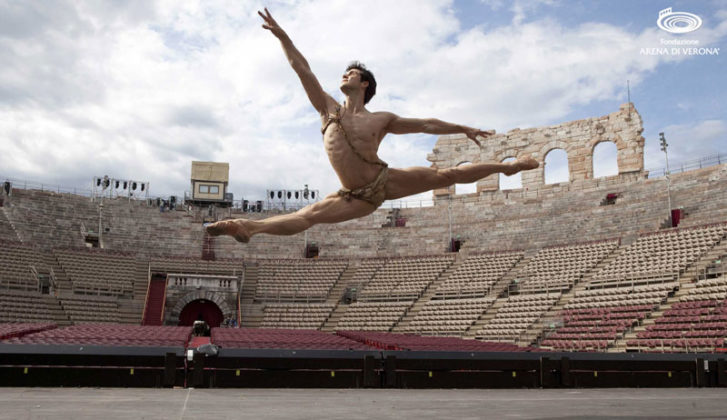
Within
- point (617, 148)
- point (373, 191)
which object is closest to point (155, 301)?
point (617, 148)

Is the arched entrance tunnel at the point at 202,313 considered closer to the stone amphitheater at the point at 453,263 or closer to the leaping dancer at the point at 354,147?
the stone amphitheater at the point at 453,263

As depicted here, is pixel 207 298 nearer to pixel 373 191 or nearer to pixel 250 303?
pixel 250 303

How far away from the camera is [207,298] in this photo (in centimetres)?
3834

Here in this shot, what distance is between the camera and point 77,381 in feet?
37.2

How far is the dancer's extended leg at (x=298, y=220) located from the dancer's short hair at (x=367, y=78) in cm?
130

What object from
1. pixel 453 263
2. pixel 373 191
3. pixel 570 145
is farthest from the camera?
pixel 570 145

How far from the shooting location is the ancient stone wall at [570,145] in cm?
4416

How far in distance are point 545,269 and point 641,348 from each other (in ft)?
37.8

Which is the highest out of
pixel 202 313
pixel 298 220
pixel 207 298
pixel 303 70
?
pixel 303 70

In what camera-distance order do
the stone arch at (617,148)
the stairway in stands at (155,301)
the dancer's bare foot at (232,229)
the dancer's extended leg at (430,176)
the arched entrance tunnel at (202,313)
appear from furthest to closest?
the stone arch at (617,148), the arched entrance tunnel at (202,313), the stairway in stands at (155,301), the dancer's extended leg at (430,176), the dancer's bare foot at (232,229)

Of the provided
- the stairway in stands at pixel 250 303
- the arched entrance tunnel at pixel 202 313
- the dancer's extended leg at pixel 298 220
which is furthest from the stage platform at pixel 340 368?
the arched entrance tunnel at pixel 202 313

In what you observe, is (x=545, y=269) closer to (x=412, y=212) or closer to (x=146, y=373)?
(x=412, y=212)

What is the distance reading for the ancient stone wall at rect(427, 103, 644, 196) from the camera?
44.2 meters

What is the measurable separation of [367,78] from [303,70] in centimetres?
85
